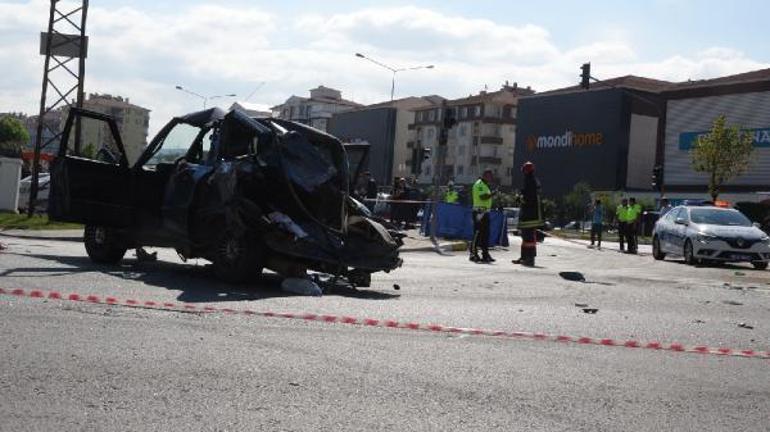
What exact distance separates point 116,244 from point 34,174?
14.5 m

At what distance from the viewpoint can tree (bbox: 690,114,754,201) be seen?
57844 mm

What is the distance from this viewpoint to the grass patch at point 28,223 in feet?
75.7

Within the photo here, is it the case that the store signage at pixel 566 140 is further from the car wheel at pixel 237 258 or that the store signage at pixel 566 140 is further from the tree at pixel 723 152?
the car wheel at pixel 237 258

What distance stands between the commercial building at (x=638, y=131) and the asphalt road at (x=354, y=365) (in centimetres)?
5595

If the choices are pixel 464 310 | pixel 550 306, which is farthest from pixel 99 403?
pixel 550 306

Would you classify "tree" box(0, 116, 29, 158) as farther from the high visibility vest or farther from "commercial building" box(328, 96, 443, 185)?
the high visibility vest

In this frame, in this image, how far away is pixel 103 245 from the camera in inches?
516

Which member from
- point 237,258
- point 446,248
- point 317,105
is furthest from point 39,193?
point 317,105

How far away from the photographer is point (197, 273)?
1247cm

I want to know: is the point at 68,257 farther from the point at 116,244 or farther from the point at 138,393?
the point at 138,393

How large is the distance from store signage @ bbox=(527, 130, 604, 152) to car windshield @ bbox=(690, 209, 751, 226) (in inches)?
2467

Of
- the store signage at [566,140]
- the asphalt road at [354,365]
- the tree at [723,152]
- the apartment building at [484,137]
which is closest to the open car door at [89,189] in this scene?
the asphalt road at [354,365]

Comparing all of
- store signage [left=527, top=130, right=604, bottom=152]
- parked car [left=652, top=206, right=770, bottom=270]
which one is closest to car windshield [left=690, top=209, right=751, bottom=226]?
parked car [left=652, top=206, right=770, bottom=270]

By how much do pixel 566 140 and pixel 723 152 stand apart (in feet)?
99.4
